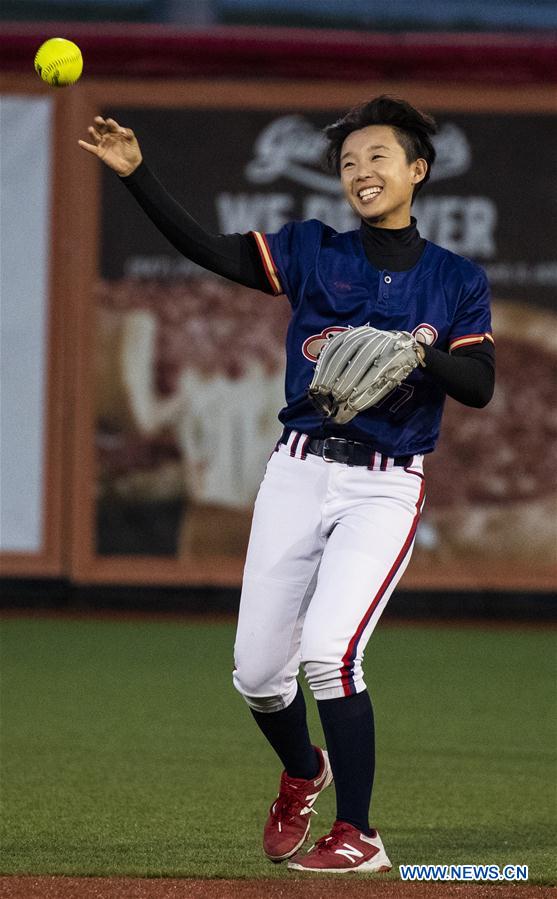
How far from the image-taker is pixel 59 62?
400 cm

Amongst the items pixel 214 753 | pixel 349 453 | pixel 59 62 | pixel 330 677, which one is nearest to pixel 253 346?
pixel 214 753

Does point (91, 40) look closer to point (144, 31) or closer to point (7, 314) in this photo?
point (144, 31)

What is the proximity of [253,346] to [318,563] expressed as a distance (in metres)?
5.42

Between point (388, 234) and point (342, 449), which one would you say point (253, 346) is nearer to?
point (388, 234)

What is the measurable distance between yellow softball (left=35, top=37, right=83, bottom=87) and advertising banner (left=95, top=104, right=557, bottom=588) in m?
4.97

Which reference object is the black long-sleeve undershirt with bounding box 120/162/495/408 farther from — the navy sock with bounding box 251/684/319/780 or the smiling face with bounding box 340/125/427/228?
the navy sock with bounding box 251/684/319/780

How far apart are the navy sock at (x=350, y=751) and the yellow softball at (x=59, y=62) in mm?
1733

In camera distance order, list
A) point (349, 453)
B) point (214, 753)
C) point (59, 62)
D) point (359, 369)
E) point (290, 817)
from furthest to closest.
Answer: point (214, 753), point (59, 62), point (290, 817), point (349, 453), point (359, 369)

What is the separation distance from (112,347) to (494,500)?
2391 millimetres

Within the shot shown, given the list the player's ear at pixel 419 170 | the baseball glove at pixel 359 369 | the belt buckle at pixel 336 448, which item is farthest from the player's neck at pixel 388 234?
the belt buckle at pixel 336 448

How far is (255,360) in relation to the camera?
9.05m

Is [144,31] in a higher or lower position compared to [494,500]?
higher

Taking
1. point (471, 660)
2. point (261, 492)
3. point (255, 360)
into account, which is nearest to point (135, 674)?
point (471, 660)

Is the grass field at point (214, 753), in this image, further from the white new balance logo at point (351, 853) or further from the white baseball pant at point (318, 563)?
the white baseball pant at point (318, 563)
